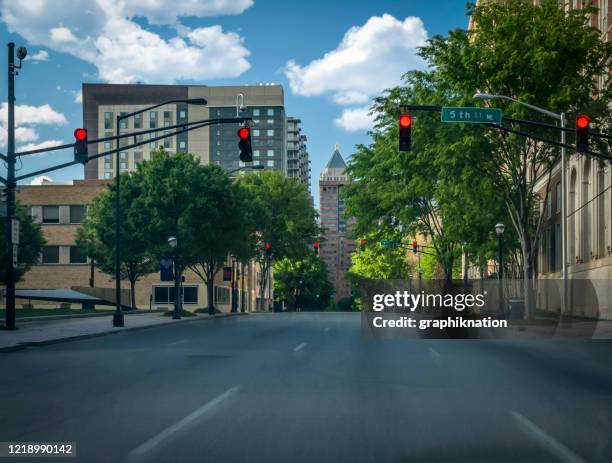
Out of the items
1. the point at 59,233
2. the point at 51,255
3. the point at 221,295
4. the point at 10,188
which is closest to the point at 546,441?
the point at 10,188

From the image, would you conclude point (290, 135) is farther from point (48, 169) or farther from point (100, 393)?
point (100, 393)

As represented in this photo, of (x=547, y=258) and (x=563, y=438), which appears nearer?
(x=563, y=438)

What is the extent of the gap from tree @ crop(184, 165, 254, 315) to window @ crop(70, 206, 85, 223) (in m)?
25.1

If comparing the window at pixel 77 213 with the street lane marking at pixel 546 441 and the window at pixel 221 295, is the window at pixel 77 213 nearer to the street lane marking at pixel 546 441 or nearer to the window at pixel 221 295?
the window at pixel 221 295

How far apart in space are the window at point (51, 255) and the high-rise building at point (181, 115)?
2465 inches

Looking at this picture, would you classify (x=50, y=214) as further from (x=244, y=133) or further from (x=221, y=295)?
(x=244, y=133)

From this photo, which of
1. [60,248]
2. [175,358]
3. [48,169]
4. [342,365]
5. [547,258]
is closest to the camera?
[342,365]

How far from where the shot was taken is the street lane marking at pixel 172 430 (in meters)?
6.93

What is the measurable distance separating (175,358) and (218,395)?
6470mm

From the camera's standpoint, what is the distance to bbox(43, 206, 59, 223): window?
77.6 m

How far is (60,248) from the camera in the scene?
77.9m

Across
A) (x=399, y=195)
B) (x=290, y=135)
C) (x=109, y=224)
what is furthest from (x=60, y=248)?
(x=290, y=135)

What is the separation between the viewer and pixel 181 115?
144375mm

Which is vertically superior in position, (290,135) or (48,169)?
(290,135)
